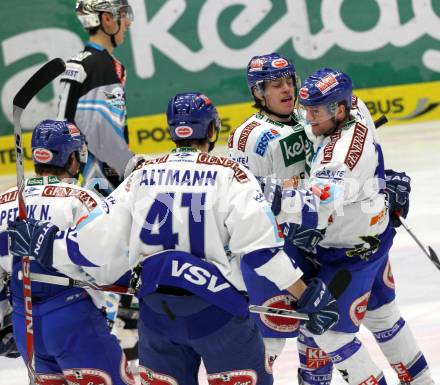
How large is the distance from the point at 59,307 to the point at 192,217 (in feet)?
3.14

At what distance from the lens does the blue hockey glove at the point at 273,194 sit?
4902 mm

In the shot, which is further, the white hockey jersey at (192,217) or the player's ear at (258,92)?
the player's ear at (258,92)

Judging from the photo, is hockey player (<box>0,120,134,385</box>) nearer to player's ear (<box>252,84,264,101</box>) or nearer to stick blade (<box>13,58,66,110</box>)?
stick blade (<box>13,58,66,110</box>)

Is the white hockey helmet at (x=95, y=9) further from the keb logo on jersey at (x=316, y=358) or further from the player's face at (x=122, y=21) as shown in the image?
the keb logo on jersey at (x=316, y=358)

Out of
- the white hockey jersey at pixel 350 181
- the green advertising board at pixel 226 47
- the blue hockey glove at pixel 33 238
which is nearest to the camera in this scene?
the blue hockey glove at pixel 33 238

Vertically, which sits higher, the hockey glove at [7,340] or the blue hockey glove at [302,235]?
the blue hockey glove at [302,235]

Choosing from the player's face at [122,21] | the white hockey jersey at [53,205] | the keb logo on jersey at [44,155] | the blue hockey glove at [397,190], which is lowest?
the blue hockey glove at [397,190]

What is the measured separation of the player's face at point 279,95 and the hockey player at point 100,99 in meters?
1.41

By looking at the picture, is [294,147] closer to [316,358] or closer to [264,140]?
[264,140]

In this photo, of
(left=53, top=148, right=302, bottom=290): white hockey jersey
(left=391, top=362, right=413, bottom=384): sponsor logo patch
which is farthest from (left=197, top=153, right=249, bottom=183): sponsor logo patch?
(left=391, top=362, right=413, bottom=384): sponsor logo patch

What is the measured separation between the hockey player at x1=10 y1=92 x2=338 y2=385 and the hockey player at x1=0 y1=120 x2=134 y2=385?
35cm

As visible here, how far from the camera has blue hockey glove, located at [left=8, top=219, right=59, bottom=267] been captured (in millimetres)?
4348

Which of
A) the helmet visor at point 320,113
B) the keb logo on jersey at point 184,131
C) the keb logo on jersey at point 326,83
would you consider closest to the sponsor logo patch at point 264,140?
the helmet visor at point 320,113

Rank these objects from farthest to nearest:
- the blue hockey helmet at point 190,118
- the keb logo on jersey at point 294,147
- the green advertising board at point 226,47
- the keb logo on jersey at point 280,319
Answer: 1. the green advertising board at point 226,47
2. the keb logo on jersey at point 294,147
3. the keb logo on jersey at point 280,319
4. the blue hockey helmet at point 190,118
